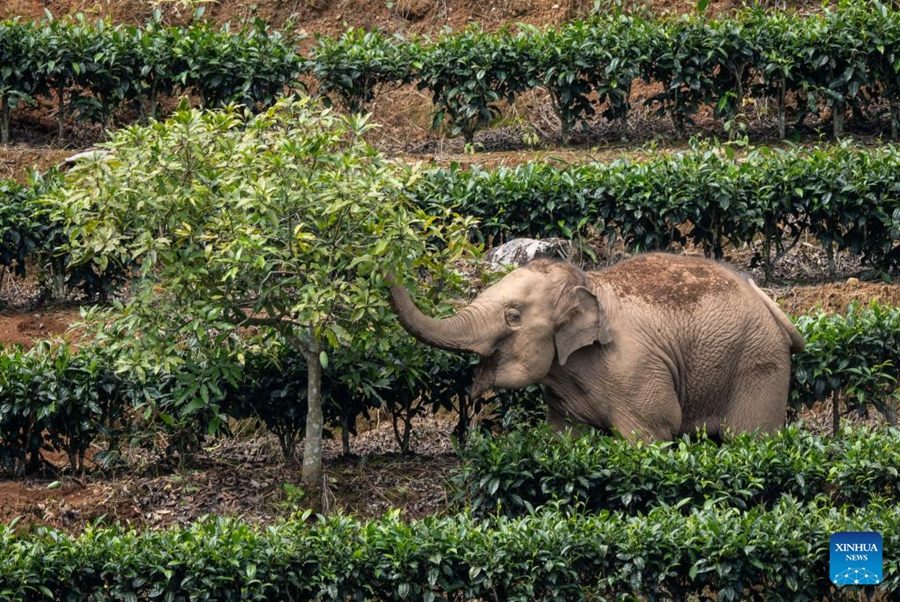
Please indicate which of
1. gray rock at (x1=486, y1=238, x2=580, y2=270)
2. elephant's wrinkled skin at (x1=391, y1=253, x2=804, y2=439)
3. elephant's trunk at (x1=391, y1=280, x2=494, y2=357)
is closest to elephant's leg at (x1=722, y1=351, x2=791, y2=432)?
elephant's wrinkled skin at (x1=391, y1=253, x2=804, y2=439)

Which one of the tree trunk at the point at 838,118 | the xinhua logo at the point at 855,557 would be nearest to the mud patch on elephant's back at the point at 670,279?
the xinhua logo at the point at 855,557

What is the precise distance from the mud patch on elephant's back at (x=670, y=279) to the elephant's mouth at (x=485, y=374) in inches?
45.7

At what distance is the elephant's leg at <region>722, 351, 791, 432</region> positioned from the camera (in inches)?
535

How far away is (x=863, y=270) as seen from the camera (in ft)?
57.9

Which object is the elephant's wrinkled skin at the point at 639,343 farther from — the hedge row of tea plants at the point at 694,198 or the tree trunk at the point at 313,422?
the hedge row of tea plants at the point at 694,198

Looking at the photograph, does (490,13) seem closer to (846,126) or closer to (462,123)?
(462,123)

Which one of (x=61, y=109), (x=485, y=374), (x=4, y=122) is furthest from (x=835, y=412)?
(x=4, y=122)

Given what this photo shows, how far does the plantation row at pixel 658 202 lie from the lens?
54.8ft

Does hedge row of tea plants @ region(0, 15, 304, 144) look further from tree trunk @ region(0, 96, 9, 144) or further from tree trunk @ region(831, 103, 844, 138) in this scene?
tree trunk @ region(831, 103, 844, 138)

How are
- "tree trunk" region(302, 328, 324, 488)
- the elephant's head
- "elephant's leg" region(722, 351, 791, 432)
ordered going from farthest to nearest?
1. "elephant's leg" region(722, 351, 791, 432)
2. "tree trunk" region(302, 328, 324, 488)
3. the elephant's head

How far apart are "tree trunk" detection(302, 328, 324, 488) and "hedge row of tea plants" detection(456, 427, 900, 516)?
1266 millimetres

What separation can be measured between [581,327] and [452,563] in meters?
2.58

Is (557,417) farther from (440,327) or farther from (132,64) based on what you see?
(132,64)

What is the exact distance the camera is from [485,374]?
13250 mm
